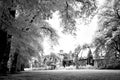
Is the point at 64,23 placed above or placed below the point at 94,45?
above

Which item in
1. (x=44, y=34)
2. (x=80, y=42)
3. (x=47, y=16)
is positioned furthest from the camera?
(x=80, y=42)

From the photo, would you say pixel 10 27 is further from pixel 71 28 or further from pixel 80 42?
pixel 80 42

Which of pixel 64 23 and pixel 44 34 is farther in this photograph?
pixel 44 34

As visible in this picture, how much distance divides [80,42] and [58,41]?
30.1ft

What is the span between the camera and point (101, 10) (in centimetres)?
2211

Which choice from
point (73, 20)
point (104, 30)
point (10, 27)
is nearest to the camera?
point (10, 27)

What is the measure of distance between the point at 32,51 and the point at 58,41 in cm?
542

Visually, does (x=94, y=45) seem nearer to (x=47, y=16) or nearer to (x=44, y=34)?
(x=44, y=34)

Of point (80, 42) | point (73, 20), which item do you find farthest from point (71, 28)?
point (80, 42)

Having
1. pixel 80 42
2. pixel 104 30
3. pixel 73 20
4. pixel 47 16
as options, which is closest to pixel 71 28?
pixel 73 20

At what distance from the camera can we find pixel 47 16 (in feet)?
25.1

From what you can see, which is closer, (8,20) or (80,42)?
(8,20)

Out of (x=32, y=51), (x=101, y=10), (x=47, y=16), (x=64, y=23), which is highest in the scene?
(x=101, y=10)

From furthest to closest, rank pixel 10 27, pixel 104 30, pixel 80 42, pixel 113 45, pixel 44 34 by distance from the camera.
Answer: pixel 80 42 < pixel 44 34 < pixel 104 30 < pixel 113 45 < pixel 10 27
